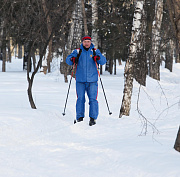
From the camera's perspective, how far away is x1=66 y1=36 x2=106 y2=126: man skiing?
23.8 feet

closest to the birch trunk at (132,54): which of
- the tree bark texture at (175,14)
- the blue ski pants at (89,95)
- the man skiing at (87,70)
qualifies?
the man skiing at (87,70)

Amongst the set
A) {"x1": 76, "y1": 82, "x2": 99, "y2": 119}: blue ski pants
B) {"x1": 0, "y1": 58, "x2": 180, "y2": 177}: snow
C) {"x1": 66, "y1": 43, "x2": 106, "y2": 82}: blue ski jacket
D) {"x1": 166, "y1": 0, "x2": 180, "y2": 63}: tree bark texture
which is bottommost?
{"x1": 0, "y1": 58, "x2": 180, "y2": 177}: snow

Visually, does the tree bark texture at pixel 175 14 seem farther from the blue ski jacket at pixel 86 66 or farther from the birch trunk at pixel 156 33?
the birch trunk at pixel 156 33

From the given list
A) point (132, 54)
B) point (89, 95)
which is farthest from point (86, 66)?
point (132, 54)

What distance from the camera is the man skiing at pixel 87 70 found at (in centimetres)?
724

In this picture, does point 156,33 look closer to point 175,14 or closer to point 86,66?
point 86,66

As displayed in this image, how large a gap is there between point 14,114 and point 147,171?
3982mm

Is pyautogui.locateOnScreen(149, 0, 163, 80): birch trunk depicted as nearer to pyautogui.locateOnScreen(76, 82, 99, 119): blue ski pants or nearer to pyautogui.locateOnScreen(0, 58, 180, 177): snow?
pyautogui.locateOnScreen(76, 82, 99, 119): blue ski pants

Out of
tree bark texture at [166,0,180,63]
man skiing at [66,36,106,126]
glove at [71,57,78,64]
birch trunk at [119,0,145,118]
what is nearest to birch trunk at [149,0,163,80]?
birch trunk at [119,0,145,118]

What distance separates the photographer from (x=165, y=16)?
2200cm

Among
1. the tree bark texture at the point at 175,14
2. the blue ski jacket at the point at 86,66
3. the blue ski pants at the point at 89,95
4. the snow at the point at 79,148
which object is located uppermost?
the tree bark texture at the point at 175,14

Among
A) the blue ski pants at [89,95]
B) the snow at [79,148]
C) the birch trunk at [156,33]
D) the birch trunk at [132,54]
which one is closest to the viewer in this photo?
the snow at [79,148]

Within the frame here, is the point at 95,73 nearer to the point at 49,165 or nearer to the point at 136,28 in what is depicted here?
the point at 136,28

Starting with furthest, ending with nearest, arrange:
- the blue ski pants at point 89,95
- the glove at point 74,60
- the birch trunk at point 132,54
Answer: the birch trunk at point 132,54 < the blue ski pants at point 89,95 < the glove at point 74,60
